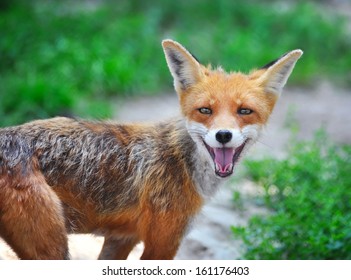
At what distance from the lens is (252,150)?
10.4 m

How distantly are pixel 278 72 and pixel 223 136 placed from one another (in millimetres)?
916

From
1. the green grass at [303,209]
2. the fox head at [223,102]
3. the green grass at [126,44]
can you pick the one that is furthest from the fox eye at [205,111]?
the green grass at [126,44]

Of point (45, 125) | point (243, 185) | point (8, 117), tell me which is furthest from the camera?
point (8, 117)

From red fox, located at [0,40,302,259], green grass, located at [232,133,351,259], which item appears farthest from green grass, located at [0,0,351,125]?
red fox, located at [0,40,302,259]

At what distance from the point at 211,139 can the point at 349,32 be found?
1208 cm

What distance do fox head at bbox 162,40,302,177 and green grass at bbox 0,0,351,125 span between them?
5005mm

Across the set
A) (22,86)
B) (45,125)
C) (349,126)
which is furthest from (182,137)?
(349,126)

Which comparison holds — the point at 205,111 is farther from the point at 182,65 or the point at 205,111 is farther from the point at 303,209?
the point at 303,209

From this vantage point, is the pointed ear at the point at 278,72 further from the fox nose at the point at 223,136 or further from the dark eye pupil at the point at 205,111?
the fox nose at the point at 223,136

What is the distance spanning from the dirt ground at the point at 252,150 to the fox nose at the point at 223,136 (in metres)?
0.77

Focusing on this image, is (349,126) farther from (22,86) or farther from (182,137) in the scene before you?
(182,137)

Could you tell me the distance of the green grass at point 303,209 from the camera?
24.4ft

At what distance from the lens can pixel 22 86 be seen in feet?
39.1
